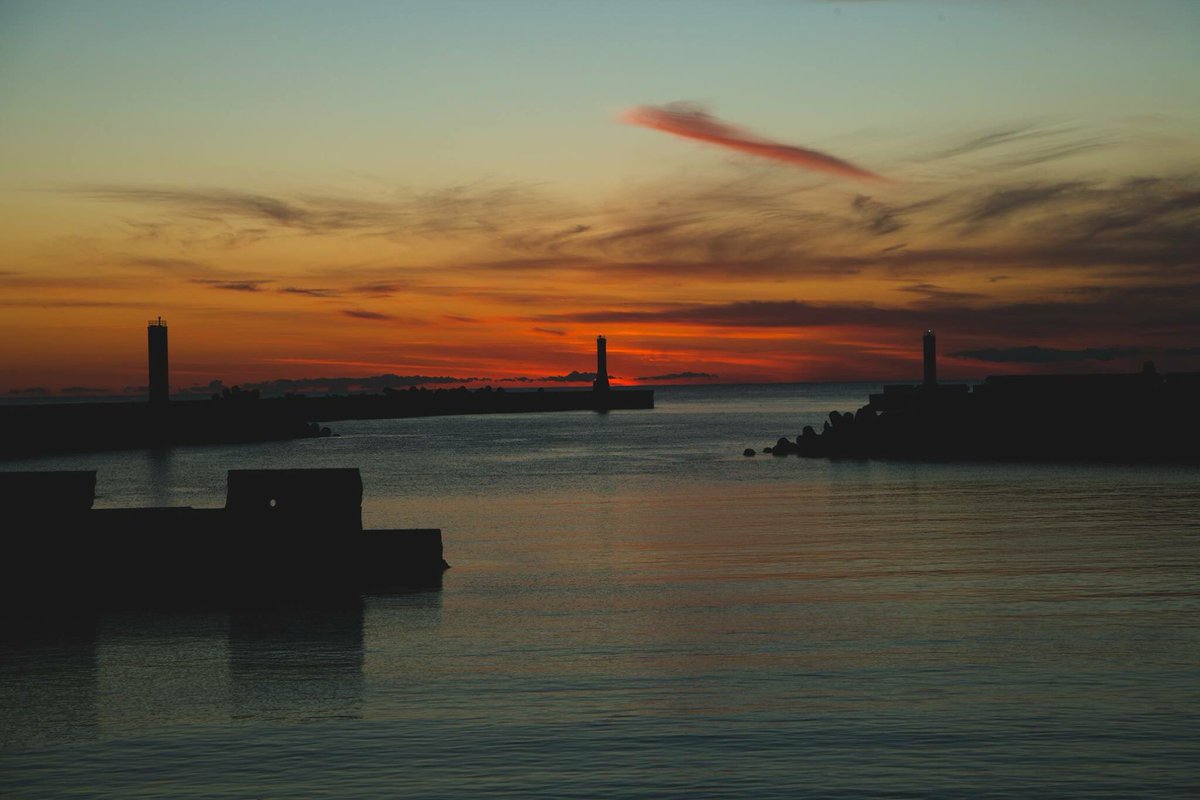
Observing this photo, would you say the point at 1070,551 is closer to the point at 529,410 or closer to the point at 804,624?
the point at 804,624

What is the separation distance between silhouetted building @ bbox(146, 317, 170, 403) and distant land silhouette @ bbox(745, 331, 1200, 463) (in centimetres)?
4333

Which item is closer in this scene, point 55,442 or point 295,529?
point 295,529

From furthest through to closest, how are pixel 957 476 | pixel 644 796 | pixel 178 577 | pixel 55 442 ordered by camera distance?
pixel 55 442 < pixel 957 476 < pixel 178 577 < pixel 644 796

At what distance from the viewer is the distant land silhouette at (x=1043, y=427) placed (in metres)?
41.6

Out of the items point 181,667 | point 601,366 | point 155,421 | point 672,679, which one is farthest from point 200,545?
point 601,366

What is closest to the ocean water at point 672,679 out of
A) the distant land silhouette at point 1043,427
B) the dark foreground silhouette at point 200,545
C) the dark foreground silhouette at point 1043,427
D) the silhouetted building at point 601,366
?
the dark foreground silhouette at point 200,545

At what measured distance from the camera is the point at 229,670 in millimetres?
9594

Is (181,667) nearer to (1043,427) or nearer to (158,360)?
(1043,427)

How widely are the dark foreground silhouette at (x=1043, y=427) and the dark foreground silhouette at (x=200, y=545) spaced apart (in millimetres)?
30077

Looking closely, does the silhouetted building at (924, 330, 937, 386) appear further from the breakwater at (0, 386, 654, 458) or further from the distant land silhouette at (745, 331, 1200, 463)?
the breakwater at (0, 386, 654, 458)

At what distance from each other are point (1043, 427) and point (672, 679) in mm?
38109

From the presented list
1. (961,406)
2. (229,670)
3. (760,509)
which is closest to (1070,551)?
(760,509)

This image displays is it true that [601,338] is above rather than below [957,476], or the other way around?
above

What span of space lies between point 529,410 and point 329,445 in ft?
287
